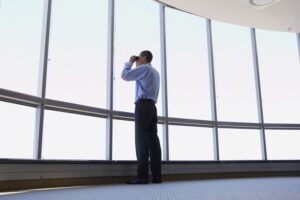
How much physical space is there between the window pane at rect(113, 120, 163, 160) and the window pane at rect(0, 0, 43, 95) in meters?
1.17

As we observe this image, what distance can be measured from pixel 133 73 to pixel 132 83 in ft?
3.04

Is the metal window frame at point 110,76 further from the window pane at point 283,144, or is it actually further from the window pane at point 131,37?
the window pane at point 283,144

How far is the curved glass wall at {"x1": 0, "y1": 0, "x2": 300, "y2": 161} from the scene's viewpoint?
306 centimetres

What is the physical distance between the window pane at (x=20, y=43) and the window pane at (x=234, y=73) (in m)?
2.85

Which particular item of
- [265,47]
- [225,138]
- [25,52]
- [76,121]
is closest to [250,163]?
[225,138]

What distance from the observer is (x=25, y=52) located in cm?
316

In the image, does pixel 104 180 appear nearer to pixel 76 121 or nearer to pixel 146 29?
pixel 76 121

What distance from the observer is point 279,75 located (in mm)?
5586

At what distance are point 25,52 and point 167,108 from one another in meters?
2.01

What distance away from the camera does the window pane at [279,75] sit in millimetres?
5355

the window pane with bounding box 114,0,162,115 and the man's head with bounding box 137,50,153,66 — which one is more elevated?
the window pane with bounding box 114,0,162,115

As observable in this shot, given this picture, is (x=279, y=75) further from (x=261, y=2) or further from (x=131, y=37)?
(x=131, y=37)

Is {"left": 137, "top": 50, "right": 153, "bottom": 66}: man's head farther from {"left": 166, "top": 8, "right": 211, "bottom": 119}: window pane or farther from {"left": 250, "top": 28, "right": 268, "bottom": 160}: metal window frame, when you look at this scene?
{"left": 250, "top": 28, "right": 268, "bottom": 160}: metal window frame

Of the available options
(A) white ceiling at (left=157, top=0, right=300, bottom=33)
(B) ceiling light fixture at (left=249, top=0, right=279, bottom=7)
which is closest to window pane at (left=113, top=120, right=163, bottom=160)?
(A) white ceiling at (left=157, top=0, right=300, bottom=33)
